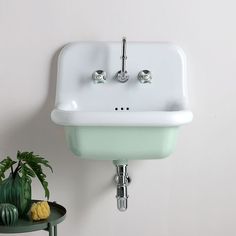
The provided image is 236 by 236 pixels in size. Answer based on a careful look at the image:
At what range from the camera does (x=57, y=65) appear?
2.34 metres

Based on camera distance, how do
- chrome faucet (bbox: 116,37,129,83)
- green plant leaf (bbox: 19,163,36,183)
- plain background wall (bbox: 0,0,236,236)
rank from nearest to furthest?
green plant leaf (bbox: 19,163,36,183) → chrome faucet (bbox: 116,37,129,83) → plain background wall (bbox: 0,0,236,236)

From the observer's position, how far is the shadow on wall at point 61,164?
93.4 inches

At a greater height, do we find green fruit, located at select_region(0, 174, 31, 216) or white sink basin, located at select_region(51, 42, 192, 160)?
white sink basin, located at select_region(51, 42, 192, 160)

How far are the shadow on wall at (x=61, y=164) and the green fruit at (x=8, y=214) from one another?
432 millimetres

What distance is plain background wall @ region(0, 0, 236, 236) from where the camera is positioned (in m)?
2.34

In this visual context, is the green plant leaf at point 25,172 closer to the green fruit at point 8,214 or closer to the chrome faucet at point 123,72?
the green fruit at point 8,214

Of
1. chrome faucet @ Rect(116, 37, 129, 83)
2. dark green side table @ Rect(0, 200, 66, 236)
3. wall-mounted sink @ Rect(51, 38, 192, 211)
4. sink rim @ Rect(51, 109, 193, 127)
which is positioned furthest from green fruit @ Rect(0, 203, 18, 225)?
chrome faucet @ Rect(116, 37, 129, 83)

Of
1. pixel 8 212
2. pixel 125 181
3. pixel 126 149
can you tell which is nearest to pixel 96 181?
pixel 125 181

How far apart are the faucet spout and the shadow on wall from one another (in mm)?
128

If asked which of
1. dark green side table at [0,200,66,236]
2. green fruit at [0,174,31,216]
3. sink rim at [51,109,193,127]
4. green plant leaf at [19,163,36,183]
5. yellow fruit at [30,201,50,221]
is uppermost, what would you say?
sink rim at [51,109,193,127]

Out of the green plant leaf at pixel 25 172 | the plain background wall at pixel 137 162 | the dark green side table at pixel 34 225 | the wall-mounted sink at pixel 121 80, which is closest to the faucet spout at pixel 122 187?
the wall-mounted sink at pixel 121 80

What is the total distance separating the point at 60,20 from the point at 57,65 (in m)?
0.17

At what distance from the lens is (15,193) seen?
203 centimetres

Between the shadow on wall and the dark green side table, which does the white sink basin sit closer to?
the shadow on wall
